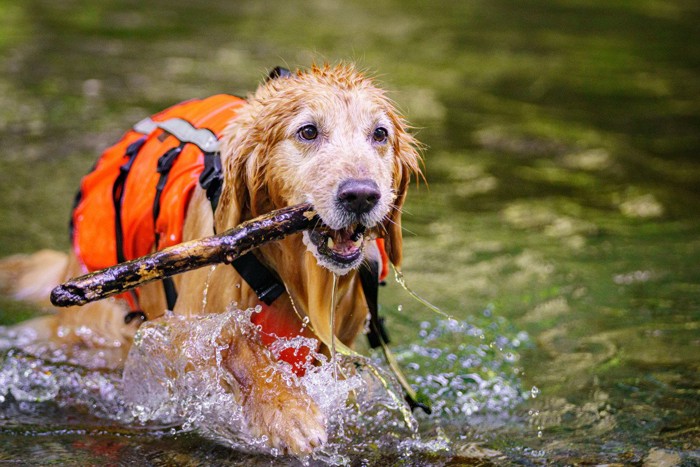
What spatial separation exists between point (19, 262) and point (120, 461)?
2454mm

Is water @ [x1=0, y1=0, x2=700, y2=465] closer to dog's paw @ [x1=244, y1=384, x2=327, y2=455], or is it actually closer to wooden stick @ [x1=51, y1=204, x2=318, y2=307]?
dog's paw @ [x1=244, y1=384, x2=327, y2=455]

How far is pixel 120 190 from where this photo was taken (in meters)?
5.11

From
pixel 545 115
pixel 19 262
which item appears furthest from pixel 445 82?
pixel 19 262

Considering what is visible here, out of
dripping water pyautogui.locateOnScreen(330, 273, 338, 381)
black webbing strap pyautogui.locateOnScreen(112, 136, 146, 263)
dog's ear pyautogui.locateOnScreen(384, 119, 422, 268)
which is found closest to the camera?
dripping water pyautogui.locateOnScreen(330, 273, 338, 381)

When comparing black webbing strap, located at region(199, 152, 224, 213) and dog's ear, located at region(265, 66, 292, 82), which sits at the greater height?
dog's ear, located at region(265, 66, 292, 82)

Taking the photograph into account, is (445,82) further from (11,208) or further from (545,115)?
(11,208)

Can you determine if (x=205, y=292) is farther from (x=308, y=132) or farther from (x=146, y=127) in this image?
(x=146, y=127)

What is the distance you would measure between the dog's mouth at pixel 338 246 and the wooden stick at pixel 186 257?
7cm


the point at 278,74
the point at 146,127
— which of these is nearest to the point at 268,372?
the point at 278,74

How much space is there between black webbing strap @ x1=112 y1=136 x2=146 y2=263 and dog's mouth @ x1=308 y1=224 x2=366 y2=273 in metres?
1.48

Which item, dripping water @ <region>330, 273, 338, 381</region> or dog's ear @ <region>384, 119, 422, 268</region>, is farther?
dog's ear @ <region>384, 119, 422, 268</region>

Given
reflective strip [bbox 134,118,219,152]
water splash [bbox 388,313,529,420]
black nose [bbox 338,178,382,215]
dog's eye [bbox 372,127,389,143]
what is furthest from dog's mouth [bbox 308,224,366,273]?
water splash [bbox 388,313,529,420]

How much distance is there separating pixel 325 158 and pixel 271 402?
3.44 ft

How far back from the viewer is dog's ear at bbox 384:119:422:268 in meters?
4.16
